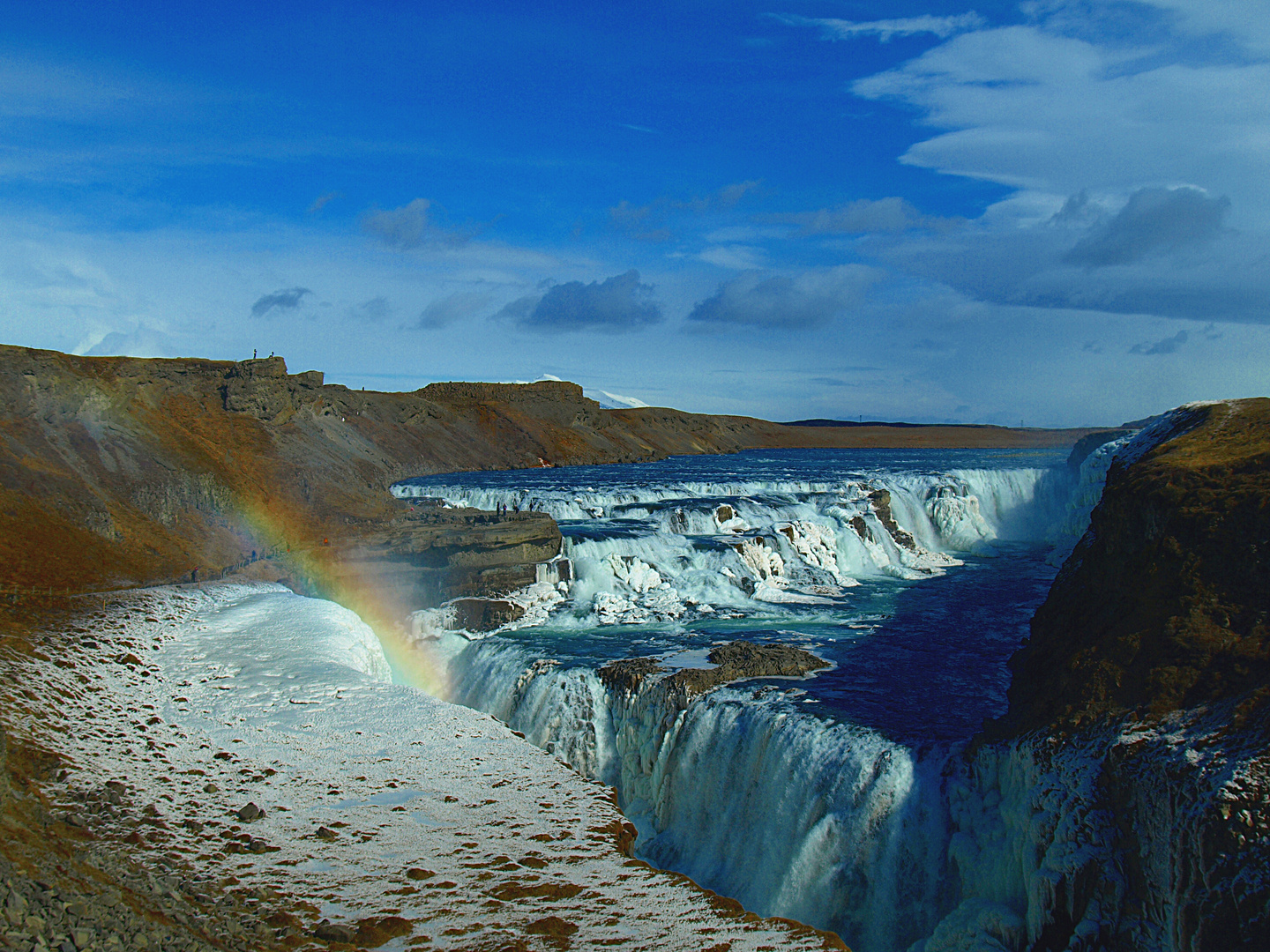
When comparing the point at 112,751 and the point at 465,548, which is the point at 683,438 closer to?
the point at 465,548

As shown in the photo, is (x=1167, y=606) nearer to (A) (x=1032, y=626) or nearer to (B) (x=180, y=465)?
(A) (x=1032, y=626)

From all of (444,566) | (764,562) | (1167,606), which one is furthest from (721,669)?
(764,562)

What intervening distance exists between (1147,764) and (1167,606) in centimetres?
369

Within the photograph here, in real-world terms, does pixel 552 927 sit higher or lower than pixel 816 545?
lower

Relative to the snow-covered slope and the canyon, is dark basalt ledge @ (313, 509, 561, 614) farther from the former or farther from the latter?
the snow-covered slope

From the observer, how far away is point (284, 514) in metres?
35.1

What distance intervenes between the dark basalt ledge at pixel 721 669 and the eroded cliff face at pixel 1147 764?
13.8 feet

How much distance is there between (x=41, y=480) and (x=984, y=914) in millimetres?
28015

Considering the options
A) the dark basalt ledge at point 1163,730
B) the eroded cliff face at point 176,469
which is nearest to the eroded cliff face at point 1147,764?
the dark basalt ledge at point 1163,730

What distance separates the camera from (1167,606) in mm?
12250

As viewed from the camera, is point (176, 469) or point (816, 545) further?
point (176, 469)

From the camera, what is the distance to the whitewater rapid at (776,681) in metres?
11.8

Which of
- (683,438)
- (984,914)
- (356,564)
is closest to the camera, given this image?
(984,914)

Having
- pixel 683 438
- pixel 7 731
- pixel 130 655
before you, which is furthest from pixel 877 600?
pixel 683 438
